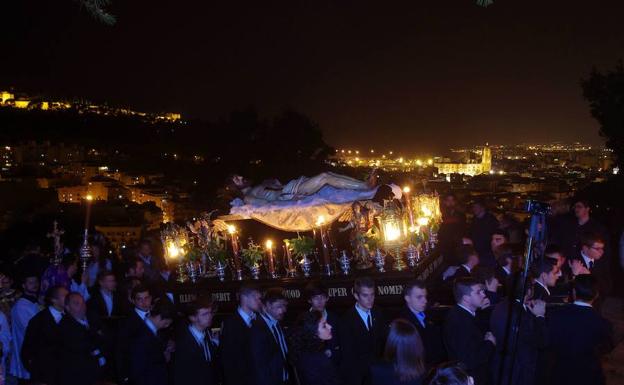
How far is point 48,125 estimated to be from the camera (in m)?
80.1

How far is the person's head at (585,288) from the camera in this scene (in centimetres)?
556

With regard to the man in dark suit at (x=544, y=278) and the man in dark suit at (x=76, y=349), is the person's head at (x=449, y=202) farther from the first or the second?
the man in dark suit at (x=76, y=349)

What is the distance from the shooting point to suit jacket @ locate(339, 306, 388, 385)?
6145 millimetres

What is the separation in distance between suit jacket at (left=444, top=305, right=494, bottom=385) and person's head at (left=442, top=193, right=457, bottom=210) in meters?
6.65

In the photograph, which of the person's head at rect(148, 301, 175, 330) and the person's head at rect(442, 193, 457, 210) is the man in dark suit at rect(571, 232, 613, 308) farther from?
→ the person's head at rect(148, 301, 175, 330)

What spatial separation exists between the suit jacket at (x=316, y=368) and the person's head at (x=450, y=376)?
1.82 metres

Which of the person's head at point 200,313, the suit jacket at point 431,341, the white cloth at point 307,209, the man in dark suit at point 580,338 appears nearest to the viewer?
the man in dark suit at point 580,338

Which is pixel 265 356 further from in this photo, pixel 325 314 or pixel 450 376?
pixel 450 376

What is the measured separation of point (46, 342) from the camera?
666 cm

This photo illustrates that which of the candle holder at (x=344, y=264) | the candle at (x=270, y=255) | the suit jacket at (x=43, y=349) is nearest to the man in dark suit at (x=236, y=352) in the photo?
the suit jacket at (x=43, y=349)

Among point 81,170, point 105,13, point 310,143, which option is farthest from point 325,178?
point 81,170

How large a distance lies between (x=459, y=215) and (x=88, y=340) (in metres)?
7.71

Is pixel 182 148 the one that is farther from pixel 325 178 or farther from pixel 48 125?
pixel 325 178

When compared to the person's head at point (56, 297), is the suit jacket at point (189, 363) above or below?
Result: below
